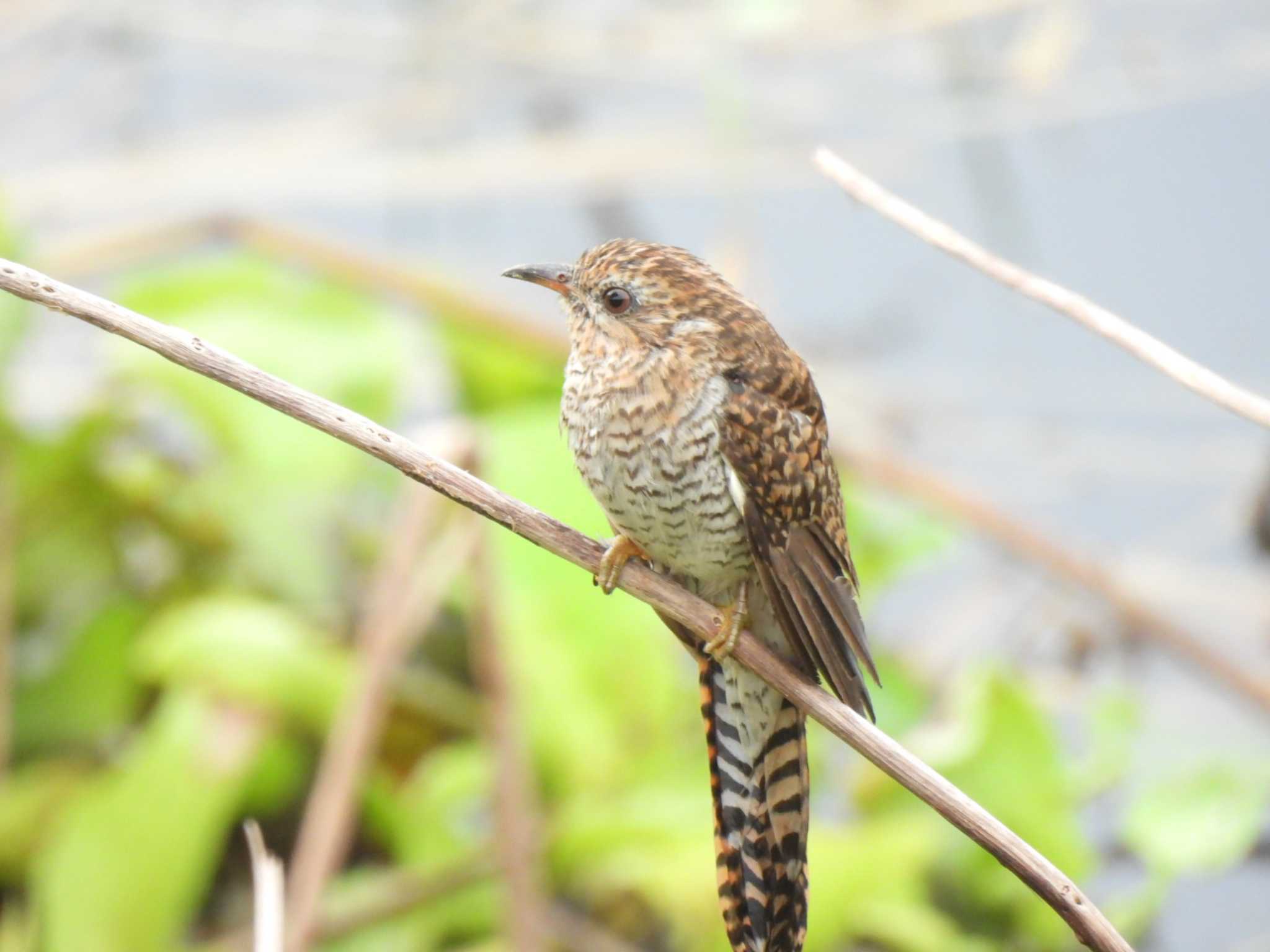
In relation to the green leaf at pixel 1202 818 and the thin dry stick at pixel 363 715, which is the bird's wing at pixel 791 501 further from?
the green leaf at pixel 1202 818

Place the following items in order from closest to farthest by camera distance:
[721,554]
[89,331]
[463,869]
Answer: [721,554] → [463,869] → [89,331]

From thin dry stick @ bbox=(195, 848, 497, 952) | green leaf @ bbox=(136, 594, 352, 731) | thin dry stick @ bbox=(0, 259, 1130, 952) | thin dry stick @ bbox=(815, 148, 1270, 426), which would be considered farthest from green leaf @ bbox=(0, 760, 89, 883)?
thin dry stick @ bbox=(815, 148, 1270, 426)

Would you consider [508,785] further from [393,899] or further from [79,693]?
[79,693]

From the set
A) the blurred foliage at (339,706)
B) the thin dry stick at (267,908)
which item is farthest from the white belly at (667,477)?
the blurred foliage at (339,706)

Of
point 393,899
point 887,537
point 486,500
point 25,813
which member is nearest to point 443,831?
point 393,899

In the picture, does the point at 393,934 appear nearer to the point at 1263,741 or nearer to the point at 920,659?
the point at 920,659

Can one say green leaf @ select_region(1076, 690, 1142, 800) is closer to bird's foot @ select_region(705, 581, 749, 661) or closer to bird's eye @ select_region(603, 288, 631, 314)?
bird's foot @ select_region(705, 581, 749, 661)

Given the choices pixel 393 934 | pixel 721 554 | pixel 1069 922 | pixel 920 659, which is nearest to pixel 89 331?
pixel 393 934
